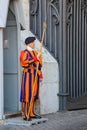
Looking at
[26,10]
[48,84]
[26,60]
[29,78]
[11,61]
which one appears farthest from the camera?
[26,10]

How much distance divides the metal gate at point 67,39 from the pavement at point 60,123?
1.77ft

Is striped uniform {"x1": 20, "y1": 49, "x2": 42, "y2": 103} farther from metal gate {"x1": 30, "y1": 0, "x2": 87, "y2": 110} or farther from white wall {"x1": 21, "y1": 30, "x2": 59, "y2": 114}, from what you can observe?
metal gate {"x1": 30, "y1": 0, "x2": 87, "y2": 110}

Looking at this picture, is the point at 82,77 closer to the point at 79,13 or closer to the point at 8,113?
the point at 79,13

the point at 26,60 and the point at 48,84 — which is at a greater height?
the point at 26,60

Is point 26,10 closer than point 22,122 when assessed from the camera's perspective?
No

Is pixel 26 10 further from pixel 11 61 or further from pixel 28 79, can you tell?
pixel 28 79

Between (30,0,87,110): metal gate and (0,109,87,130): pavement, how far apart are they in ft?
1.77

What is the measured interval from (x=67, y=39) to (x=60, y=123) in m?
2.42

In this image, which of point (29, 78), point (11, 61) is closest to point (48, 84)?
point (11, 61)

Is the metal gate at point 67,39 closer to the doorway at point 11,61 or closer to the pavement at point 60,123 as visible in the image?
the pavement at point 60,123

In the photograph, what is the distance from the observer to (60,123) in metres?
8.74

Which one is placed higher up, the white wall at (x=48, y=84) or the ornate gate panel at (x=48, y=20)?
the ornate gate panel at (x=48, y=20)

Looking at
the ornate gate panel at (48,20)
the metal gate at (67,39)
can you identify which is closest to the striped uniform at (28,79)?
the metal gate at (67,39)

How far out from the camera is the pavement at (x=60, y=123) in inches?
325
